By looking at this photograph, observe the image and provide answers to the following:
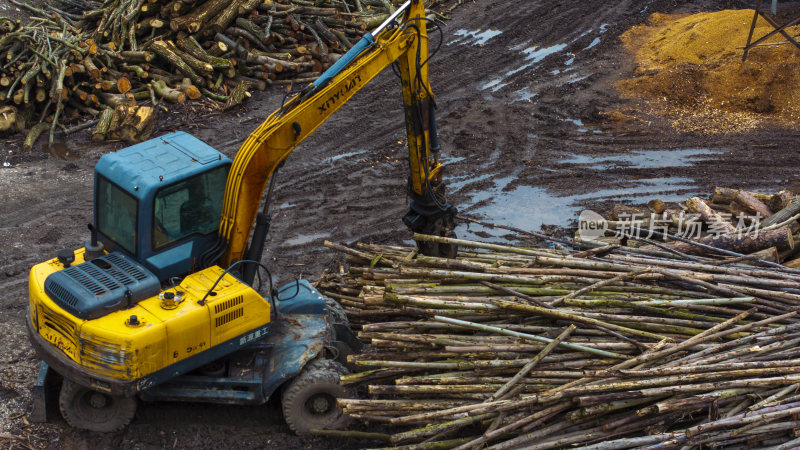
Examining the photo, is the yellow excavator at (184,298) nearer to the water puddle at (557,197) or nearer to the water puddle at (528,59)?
the water puddle at (557,197)

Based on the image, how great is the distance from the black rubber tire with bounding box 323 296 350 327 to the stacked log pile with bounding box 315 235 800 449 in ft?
1.20

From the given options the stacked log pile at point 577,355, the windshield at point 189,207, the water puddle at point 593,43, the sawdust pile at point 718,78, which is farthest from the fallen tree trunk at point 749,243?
the water puddle at point 593,43

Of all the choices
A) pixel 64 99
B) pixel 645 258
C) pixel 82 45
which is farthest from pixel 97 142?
pixel 645 258

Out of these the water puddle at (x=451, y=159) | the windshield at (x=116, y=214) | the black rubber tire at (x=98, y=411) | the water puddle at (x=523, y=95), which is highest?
the windshield at (x=116, y=214)

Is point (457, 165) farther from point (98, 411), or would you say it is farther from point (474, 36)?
point (98, 411)

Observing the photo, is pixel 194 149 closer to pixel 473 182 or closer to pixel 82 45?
pixel 473 182

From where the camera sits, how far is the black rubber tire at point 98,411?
8.24 m

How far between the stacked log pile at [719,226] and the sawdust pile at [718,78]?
4.73 meters

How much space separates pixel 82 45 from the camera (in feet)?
54.3

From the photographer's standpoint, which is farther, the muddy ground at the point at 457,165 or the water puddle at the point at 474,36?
the water puddle at the point at 474,36

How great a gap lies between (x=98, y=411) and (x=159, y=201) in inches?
96.3

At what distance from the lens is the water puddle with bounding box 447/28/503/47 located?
21.1 metres

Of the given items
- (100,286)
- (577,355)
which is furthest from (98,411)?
(577,355)

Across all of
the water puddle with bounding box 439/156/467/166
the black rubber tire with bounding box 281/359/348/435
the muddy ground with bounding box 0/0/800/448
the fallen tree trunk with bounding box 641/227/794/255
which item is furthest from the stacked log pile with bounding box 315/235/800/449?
the water puddle with bounding box 439/156/467/166
